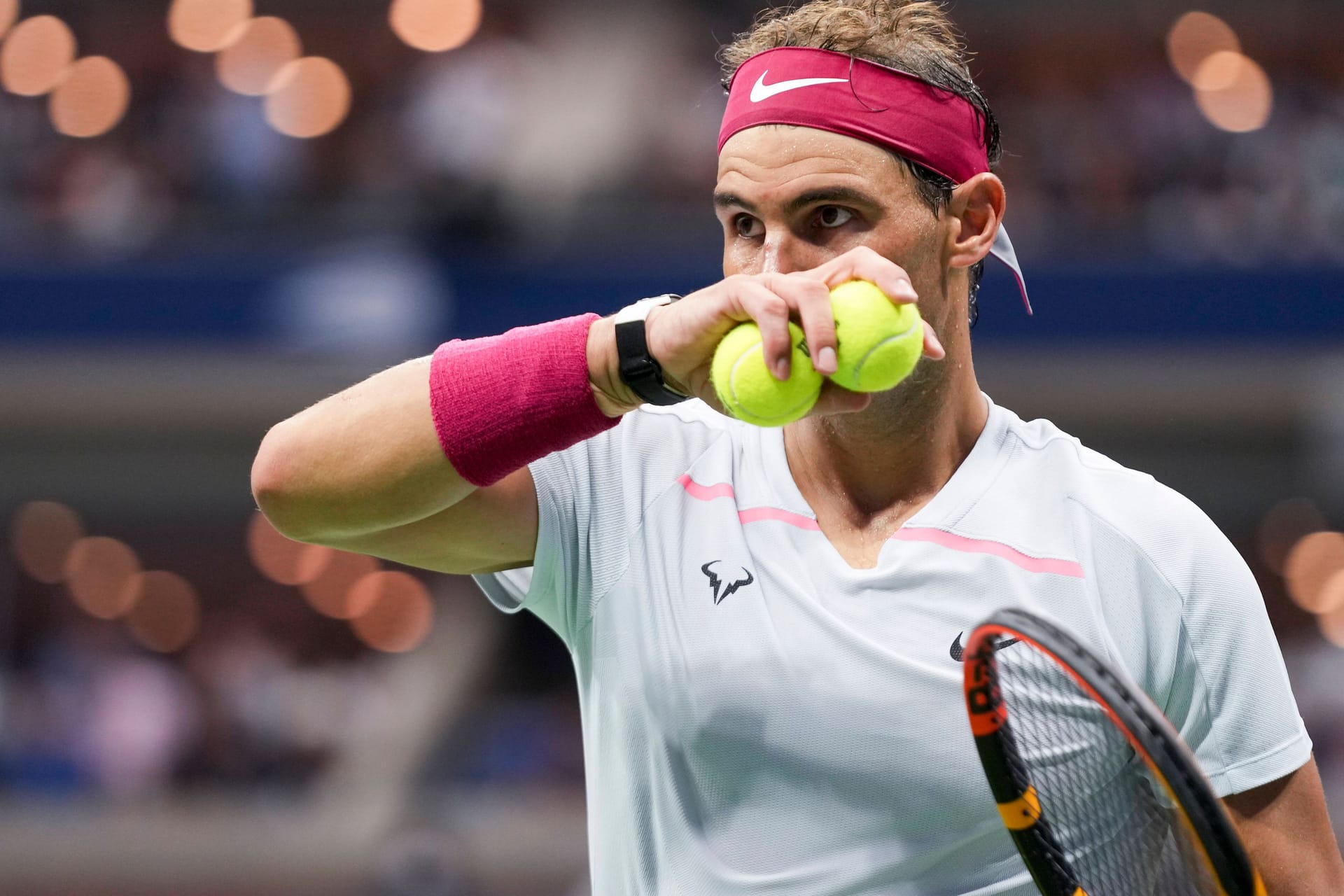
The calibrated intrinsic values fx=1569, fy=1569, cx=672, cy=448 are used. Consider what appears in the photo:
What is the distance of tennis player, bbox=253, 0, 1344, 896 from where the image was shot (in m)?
2.27

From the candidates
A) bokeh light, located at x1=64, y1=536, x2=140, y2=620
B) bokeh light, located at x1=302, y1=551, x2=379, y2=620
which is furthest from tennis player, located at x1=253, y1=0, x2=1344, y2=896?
bokeh light, located at x1=64, y1=536, x2=140, y2=620

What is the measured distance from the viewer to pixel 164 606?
15969 millimetres

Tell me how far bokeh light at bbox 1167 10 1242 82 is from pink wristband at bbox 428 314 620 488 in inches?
447

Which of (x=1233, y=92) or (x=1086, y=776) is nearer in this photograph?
(x=1086, y=776)

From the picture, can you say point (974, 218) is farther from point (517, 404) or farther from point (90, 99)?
point (90, 99)

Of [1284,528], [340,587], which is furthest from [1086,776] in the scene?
[340,587]

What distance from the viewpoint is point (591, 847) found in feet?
8.57

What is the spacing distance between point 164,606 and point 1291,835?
14941mm

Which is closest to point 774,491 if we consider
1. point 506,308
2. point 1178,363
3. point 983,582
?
point 983,582

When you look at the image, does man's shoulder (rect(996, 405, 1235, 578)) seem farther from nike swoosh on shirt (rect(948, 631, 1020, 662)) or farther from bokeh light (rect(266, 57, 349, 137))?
bokeh light (rect(266, 57, 349, 137))

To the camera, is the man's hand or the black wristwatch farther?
the black wristwatch

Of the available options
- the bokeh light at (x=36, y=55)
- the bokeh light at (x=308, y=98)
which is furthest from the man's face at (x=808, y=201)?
the bokeh light at (x=36, y=55)

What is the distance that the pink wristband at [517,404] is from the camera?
2215 mm

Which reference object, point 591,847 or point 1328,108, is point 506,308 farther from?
point 591,847
